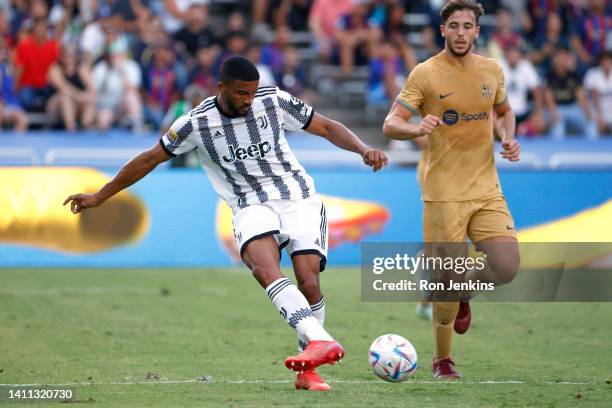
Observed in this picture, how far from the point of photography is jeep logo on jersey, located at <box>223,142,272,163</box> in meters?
8.30

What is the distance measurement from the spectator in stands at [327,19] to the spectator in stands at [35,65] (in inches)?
201

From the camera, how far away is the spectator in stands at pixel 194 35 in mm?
21609

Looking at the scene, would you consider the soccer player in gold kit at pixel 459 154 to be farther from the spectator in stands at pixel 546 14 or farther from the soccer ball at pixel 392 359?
the spectator in stands at pixel 546 14

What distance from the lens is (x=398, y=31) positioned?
882 inches

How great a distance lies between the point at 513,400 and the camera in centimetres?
767

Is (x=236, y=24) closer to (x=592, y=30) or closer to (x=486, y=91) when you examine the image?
(x=592, y=30)

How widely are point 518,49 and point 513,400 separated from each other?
15.0 meters

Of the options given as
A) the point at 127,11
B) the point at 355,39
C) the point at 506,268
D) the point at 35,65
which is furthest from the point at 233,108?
the point at 355,39

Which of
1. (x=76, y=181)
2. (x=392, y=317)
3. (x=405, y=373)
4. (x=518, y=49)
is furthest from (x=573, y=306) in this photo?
(x=518, y=49)

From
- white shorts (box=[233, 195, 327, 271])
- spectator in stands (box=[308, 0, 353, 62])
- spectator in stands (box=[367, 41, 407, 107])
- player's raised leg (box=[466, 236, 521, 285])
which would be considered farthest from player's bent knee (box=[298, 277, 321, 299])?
spectator in stands (box=[308, 0, 353, 62])

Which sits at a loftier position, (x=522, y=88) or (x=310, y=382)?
(x=522, y=88)

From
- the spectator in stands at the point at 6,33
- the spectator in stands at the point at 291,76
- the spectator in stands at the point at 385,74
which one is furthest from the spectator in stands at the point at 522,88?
the spectator in stands at the point at 6,33

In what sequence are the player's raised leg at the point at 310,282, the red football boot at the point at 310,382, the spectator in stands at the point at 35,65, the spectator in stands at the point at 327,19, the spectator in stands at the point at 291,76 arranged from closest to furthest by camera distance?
the red football boot at the point at 310,382 → the player's raised leg at the point at 310,282 → the spectator in stands at the point at 35,65 → the spectator in stands at the point at 291,76 → the spectator in stands at the point at 327,19

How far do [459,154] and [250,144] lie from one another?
158 cm
